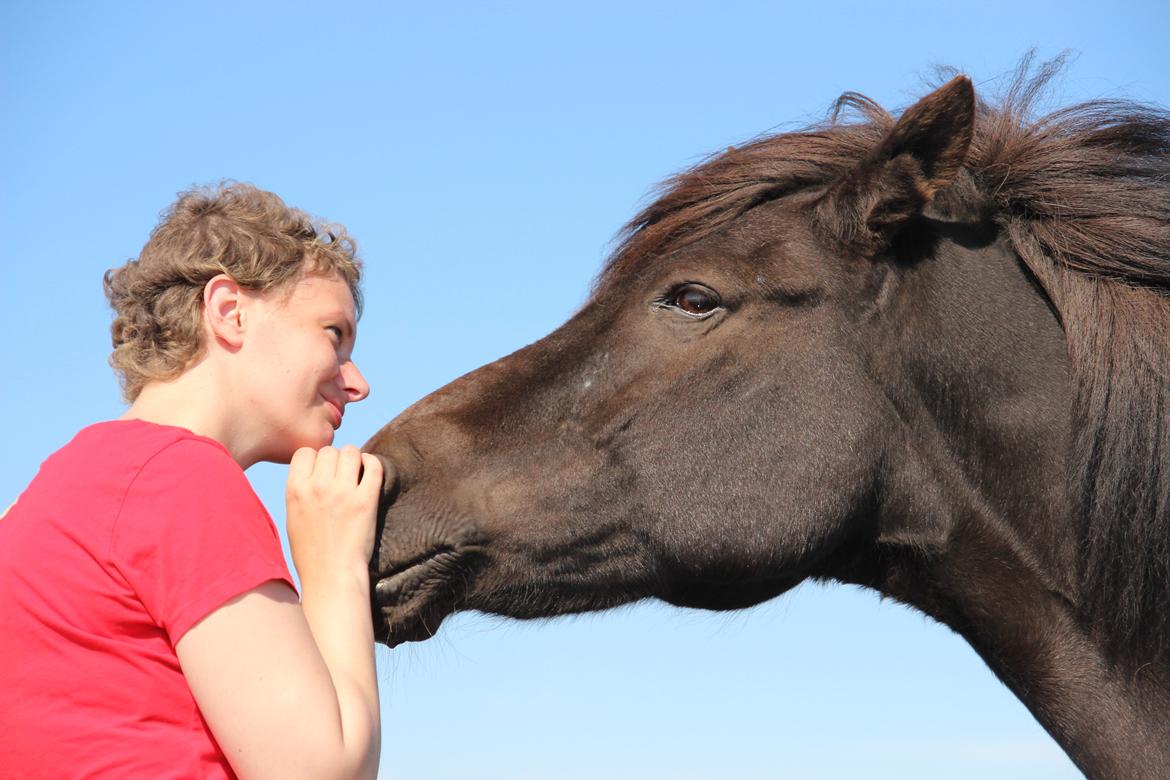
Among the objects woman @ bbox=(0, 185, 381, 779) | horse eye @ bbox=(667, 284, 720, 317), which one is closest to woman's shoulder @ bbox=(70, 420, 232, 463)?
woman @ bbox=(0, 185, 381, 779)

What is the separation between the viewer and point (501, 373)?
137 inches

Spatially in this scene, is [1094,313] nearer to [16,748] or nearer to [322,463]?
[322,463]

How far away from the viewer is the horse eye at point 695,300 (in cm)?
346

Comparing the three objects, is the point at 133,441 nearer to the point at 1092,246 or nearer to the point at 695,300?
the point at 695,300

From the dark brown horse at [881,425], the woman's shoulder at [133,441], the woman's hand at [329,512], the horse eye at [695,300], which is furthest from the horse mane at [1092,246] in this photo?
the woman's shoulder at [133,441]

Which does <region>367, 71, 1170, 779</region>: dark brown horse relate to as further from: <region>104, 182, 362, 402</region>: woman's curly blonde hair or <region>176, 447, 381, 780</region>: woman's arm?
<region>176, 447, 381, 780</region>: woman's arm

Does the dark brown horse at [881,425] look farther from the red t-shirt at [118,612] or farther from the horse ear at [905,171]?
the red t-shirt at [118,612]

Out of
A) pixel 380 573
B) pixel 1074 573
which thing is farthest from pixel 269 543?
pixel 1074 573

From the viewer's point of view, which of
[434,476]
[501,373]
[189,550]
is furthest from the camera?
[501,373]

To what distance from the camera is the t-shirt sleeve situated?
81.8 inches

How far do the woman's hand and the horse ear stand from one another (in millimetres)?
1681

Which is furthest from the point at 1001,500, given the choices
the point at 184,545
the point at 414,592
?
the point at 184,545

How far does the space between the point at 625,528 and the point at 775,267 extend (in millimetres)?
926

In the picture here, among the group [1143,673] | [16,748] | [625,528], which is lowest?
[1143,673]
